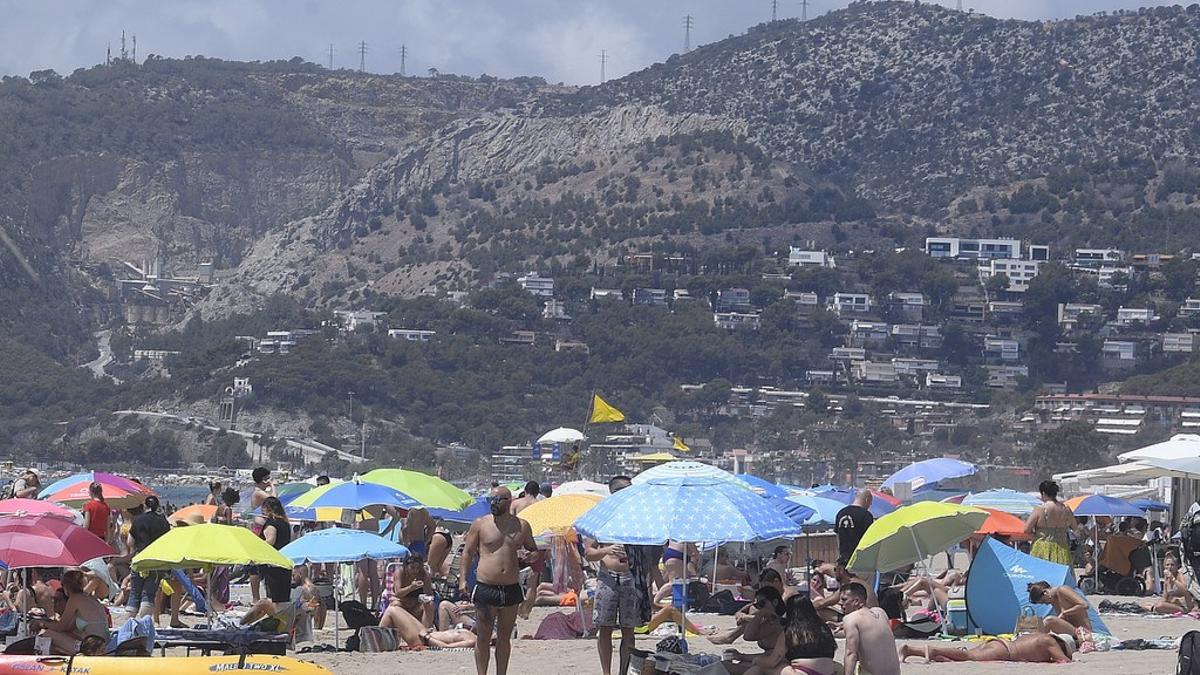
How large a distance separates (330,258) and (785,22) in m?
32.9

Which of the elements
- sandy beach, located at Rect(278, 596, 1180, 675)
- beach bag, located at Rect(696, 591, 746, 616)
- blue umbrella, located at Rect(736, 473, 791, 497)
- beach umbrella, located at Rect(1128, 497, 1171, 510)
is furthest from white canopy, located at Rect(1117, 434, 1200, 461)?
beach umbrella, located at Rect(1128, 497, 1171, 510)

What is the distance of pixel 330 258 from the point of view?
128m

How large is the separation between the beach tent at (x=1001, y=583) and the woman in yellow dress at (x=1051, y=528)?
1407mm

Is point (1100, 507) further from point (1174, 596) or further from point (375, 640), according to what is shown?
point (375, 640)

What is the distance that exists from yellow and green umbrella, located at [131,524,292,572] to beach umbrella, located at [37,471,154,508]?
572cm

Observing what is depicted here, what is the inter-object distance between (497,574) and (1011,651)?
346 centimetres

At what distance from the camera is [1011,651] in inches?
499

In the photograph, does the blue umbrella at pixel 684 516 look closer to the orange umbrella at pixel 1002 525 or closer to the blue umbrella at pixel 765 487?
the orange umbrella at pixel 1002 525

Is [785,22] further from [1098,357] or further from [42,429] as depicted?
[42,429]

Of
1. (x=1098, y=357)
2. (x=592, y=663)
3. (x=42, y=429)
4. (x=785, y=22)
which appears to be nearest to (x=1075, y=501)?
(x=592, y=663)

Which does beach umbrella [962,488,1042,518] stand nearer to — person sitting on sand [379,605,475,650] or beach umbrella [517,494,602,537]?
beach umbrella [517,494,602,537]

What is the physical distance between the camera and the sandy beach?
12281 millimetres

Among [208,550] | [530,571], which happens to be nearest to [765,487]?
[530,571]

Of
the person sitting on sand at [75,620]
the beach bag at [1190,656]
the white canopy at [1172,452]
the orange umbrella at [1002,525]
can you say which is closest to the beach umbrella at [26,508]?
the person sitting on sand at [75,620]
